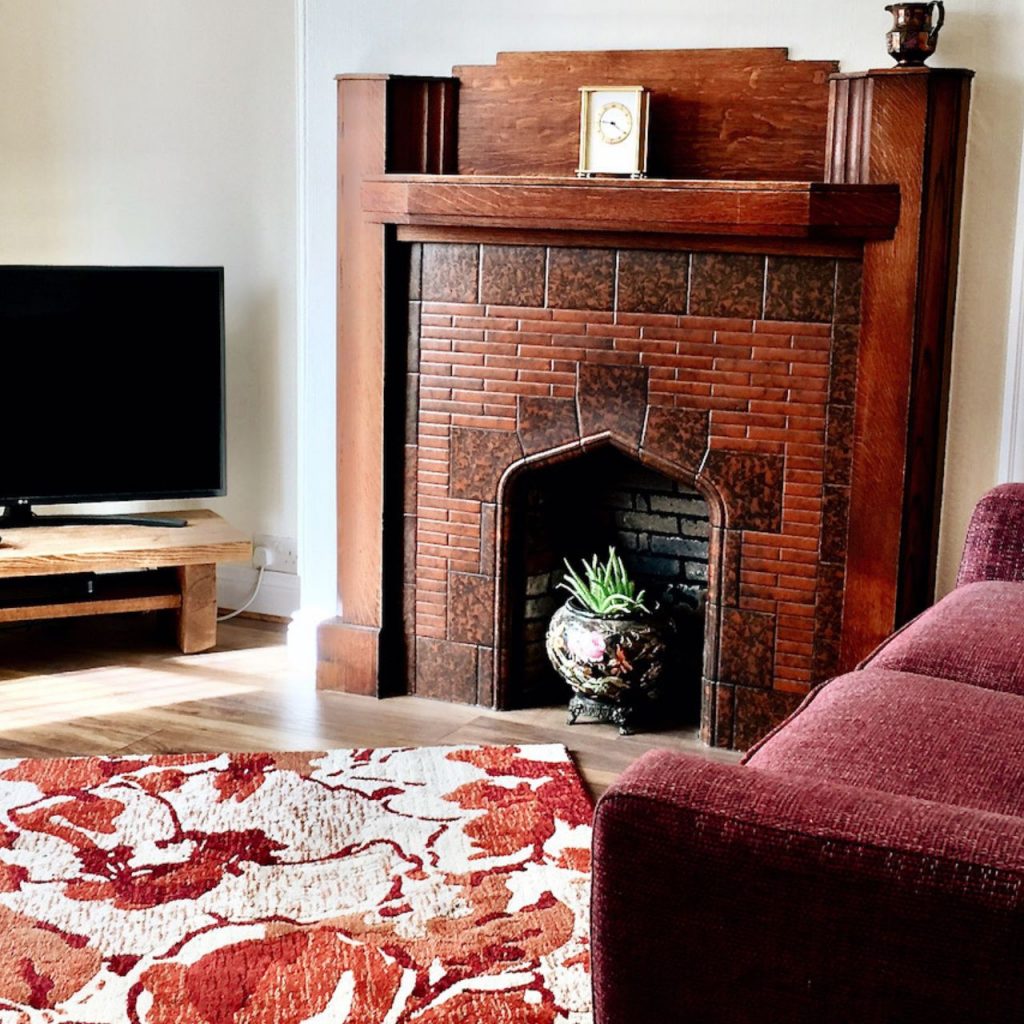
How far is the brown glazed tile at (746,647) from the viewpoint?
3273 millimetres

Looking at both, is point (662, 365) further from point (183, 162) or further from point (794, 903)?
point (794, 903)

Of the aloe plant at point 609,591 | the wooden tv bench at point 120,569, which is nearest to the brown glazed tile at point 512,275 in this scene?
the aloe plant at point 609,591

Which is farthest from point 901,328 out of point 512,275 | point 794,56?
point 512,275

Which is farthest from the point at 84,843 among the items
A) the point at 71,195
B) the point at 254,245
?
the point at 71,195

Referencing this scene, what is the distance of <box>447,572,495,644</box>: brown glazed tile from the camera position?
11.7 ft

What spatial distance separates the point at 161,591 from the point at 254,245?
1044 millimetres

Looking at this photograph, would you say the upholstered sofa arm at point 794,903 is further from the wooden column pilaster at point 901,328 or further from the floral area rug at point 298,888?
the wooden column pilaster at point 901,328

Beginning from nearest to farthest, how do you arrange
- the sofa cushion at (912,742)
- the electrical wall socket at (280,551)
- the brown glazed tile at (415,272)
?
the sofa cushion at (912,742), the brown glazed tile at (415,272), the electrical wall socket at (280,551)

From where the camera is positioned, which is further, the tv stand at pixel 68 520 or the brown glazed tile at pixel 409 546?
the tv stand at pixel 68 520

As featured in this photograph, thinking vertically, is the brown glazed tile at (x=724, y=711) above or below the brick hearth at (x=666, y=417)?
below

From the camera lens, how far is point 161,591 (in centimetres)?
404

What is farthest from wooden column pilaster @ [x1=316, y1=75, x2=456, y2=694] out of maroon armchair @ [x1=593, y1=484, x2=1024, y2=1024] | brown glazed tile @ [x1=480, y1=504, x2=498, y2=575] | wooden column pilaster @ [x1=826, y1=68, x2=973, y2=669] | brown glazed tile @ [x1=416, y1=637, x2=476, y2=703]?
maroon armchair @ [x1=593, y1=484, x2=1024, y2=1024]

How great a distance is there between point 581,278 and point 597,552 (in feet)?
2.71

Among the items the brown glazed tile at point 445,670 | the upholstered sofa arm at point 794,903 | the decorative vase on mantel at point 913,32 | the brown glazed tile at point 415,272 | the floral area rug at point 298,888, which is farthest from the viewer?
the brown glazed tile at point 445,670
